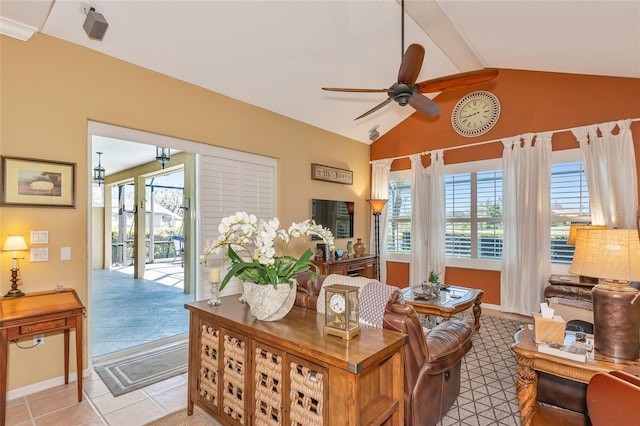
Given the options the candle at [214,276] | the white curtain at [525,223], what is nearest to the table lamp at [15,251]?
the candle at [214,276]

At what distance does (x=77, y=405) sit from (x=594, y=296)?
3711 mm

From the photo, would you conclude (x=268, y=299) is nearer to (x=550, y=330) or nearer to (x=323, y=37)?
(x=550, y=330)

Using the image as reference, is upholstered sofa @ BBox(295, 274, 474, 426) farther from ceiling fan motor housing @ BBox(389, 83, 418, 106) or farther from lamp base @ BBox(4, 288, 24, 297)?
lamp base @ BBox(4, 288, 24, 297)

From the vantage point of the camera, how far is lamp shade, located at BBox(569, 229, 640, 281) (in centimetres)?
165

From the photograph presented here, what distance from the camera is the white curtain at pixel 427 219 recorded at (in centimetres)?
557

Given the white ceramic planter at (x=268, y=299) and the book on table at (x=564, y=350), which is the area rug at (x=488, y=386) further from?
the white ceramic planter at (x=268, y=299)

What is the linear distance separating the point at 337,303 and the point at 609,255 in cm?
148

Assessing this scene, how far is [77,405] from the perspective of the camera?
252 cm

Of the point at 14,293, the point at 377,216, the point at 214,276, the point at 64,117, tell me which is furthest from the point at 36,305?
the point at 377,216

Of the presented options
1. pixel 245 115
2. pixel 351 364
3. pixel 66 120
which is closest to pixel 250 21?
pixel 245 115

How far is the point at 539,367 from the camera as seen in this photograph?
1.88 m

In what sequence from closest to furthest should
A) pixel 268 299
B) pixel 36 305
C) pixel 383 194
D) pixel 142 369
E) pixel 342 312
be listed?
pixel 342 312 → pixel 268 299 → pixel 36 305 → pixel 142 369 → pixel 383 194

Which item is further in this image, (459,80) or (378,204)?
(378,204)

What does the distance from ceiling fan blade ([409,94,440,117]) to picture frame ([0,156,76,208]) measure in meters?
3.27
